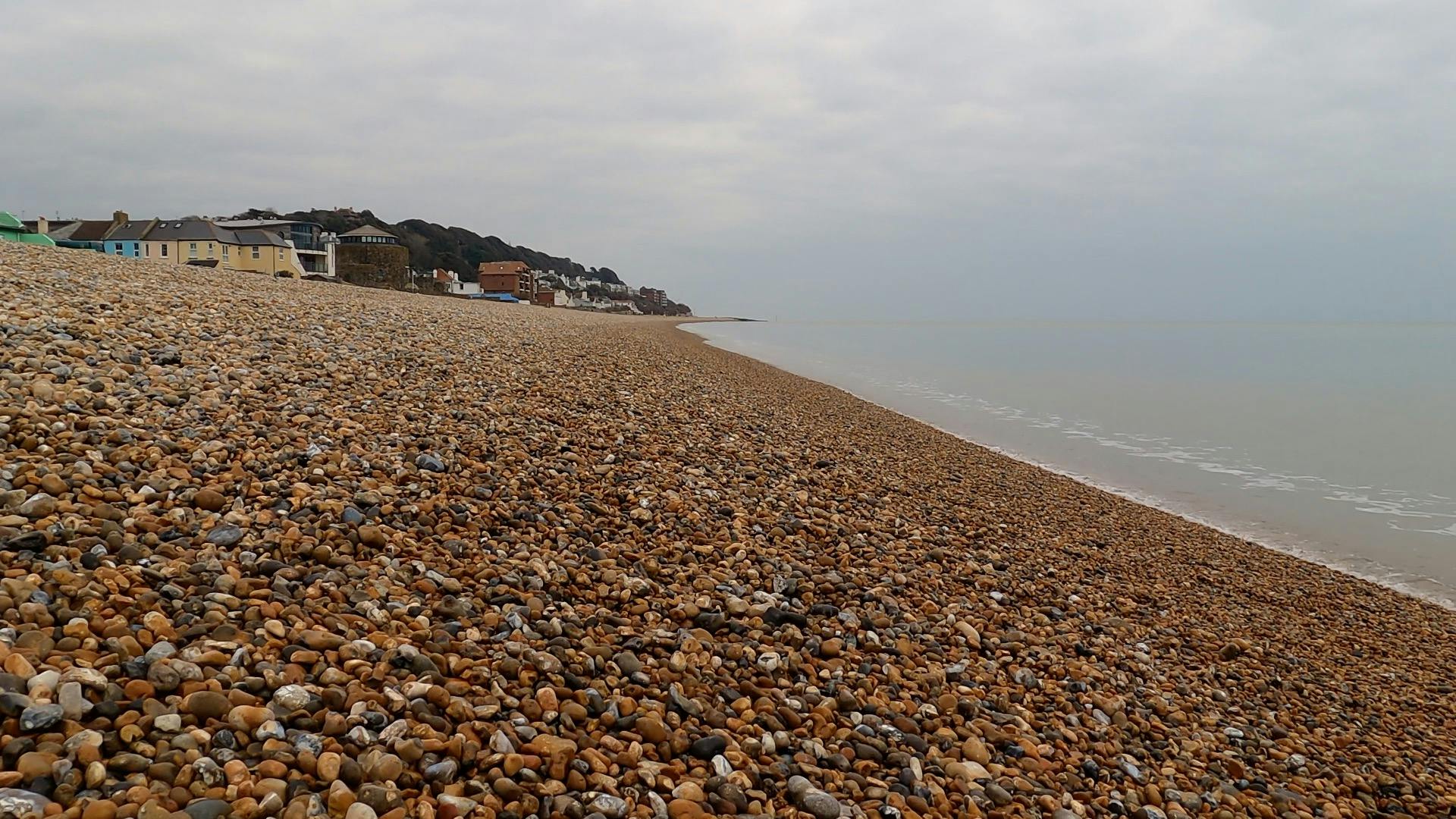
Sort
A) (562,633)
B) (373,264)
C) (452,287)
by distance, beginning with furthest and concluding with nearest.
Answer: (452,287) < (373,264) < (562,633)

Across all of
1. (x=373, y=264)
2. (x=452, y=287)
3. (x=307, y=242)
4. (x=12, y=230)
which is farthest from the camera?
(x=452, y=287)

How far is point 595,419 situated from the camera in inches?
360

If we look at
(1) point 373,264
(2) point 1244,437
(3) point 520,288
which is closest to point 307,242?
(1) point 373,264

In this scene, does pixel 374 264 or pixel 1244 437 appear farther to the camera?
pixel 374 264

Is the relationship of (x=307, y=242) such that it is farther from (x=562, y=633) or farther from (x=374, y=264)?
(x=562, y=633)

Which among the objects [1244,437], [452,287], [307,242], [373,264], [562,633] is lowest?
[562,633]

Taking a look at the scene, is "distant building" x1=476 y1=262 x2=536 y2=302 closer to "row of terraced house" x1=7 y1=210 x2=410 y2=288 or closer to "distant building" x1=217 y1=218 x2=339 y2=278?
"distant building" x1=217 y1=218 x2=339 y2=278

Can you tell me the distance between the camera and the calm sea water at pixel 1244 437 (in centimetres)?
1245

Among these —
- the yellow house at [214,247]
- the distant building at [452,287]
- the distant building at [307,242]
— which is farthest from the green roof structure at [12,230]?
the distant building at [452,287]

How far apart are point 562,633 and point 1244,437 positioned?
24883mm

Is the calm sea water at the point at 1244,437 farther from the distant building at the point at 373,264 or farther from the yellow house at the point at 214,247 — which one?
the distant building at the point at 373,264

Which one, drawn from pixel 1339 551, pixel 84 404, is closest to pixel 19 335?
pixel 84 404

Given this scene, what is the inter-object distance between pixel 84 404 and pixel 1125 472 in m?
17.8

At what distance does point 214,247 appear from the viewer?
189ft
